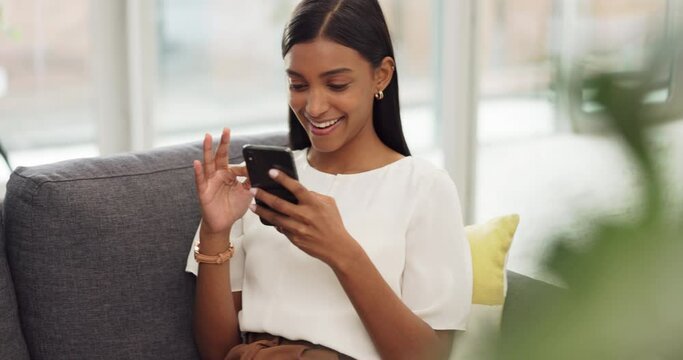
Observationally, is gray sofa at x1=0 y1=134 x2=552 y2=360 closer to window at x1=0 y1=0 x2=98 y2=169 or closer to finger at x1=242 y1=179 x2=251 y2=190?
finger at x1=242 y1=179 x2=251 y2=190

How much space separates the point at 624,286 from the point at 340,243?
1.21 m

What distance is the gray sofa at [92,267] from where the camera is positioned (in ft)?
5.11

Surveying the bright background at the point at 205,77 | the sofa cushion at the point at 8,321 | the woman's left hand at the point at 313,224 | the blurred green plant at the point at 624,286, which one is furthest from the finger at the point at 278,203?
the blurred green plant at the point at 624,286

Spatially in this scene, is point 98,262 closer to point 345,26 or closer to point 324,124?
point 324,124

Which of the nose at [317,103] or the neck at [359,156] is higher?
the nose at [317,103]

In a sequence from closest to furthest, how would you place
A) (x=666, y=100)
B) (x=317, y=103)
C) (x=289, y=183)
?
(x=666, y=100), (x=289, y=183), (x=317, y=103)

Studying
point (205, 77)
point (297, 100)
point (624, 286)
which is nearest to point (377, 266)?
point (297, 100)

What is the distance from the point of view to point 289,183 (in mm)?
1373

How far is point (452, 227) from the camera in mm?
1524

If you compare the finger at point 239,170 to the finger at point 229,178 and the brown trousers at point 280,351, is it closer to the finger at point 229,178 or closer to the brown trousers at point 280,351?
the finger at point 229,178

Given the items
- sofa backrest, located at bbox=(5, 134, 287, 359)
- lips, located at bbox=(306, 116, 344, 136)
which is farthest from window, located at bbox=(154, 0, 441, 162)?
lips, located at bbox=(306, 116, 344, 136)

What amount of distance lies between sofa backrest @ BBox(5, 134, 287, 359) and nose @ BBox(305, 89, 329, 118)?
0.38 metres

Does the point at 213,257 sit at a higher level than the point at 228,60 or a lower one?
lower

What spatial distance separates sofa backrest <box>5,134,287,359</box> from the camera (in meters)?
1.56
